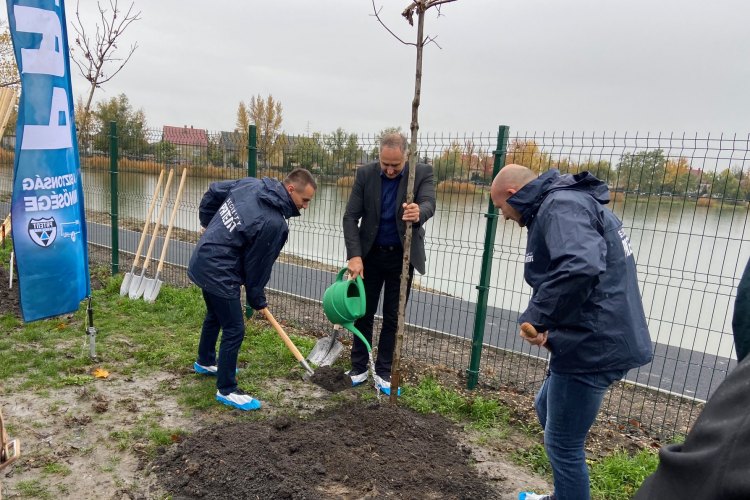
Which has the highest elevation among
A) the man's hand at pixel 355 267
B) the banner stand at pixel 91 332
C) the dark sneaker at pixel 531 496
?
the man's hand at pixel 355 267

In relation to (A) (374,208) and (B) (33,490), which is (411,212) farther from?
(B) (33,490)

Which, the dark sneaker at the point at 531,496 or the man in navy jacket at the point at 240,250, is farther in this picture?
the man in navy jacket at the point at 240,250

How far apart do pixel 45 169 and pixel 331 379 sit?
2.83m

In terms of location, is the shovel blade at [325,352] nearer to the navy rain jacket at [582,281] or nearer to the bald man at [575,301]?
the bald man at [575,301]

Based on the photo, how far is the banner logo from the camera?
384 centimetres

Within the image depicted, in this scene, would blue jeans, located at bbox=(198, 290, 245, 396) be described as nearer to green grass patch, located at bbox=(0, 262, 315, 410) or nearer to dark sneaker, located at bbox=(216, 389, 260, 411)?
dark sneaker, located at bbox=(216, 389, 260, 411)

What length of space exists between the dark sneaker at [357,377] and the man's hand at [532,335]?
7.93ft

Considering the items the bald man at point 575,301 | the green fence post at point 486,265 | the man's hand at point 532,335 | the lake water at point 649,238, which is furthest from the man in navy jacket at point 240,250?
the man's hand at point 532,335

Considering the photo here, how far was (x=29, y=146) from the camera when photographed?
3.74 m

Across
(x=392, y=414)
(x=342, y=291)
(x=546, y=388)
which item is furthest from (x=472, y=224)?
(x=546, y=388)

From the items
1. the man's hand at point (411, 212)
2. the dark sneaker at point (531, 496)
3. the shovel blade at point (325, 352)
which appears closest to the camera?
the dark sneaker at point (531, 496)

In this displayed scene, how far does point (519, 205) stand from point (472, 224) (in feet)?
7.66

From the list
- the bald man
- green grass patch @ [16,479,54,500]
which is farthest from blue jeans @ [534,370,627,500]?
green grass patch @ [16,479,54,500]

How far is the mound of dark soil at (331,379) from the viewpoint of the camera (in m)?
4.35
